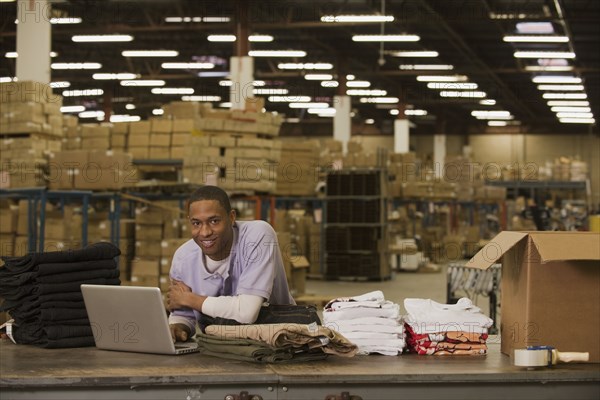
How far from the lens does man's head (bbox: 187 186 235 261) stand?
13.0ft

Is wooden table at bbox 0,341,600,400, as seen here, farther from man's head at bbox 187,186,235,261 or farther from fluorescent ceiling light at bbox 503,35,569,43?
fluorescent ceiling light at bbox 503,35,569,43

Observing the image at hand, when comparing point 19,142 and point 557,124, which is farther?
point 557,124

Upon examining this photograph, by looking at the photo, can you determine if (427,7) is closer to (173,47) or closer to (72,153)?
(173,47)

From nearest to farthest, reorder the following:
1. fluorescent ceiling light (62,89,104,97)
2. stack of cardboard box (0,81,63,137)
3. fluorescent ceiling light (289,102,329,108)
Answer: stack of cardboard box (0,81,63,137), fluorescent ceiling light (62,89,104,97), fluorescent ceiling light (289,102,329,108)

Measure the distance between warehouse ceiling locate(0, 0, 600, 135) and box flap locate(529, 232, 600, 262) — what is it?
11.7 meters

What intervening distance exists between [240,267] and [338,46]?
20.8 m

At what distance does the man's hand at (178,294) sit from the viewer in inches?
156

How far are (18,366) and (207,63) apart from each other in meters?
22.2

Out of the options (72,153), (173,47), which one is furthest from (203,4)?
(72,153)

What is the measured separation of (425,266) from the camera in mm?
19609

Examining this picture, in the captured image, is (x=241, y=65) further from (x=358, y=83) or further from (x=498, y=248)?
(x=498, y=248)

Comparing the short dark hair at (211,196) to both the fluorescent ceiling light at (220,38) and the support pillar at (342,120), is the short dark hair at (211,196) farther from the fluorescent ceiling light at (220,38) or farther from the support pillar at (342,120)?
the support pillar at (342,120)

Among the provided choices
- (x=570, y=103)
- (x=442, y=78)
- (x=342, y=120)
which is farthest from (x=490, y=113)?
(x=342, y=120)

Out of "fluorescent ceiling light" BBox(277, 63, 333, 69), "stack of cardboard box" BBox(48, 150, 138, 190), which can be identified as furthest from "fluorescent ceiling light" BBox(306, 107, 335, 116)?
"stack of cardboard box" BBox(48, 150, 138, 190)
